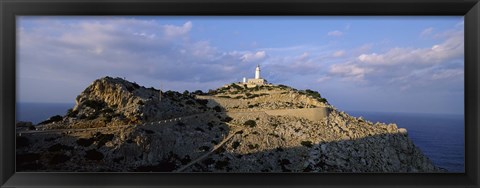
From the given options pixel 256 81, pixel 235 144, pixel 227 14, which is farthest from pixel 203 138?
pixel 227 14

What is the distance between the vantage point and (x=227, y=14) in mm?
2135

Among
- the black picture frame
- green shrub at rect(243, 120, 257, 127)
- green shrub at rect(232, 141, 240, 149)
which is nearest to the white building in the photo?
green shrub at rect(243, 120, 257, 127)

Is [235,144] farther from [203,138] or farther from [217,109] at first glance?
[217,109]

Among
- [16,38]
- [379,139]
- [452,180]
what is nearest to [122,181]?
[16,38]

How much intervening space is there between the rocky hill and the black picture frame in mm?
2752

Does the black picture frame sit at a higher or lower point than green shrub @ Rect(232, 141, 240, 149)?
higher

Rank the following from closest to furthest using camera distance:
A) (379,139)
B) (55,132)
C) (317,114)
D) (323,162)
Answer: (55,132), (323,162), (379,139), (317,114)

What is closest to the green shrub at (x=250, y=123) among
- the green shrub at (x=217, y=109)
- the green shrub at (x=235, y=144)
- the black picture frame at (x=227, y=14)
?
Answer: the green shrub at (x=235, y=144)

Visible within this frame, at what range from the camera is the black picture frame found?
2.08 metres

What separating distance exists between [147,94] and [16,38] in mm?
8525

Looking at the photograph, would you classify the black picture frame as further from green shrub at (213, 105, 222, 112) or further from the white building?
the white building

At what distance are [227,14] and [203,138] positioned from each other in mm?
7008

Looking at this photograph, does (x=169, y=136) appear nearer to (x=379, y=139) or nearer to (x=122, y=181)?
(x=122, y=181)
